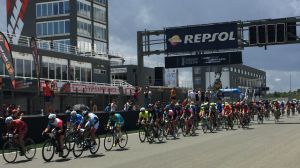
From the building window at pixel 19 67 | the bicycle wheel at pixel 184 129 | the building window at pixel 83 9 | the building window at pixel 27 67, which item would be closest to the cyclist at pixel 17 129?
the bicycle wheel at pixel 184 129

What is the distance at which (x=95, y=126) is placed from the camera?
18.5 metres

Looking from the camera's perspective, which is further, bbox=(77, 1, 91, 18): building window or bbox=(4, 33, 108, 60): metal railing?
bbox=(77, 1, 91, 18): building window

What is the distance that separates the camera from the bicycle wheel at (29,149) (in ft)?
56.7

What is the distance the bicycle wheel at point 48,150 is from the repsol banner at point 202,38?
25214 mm

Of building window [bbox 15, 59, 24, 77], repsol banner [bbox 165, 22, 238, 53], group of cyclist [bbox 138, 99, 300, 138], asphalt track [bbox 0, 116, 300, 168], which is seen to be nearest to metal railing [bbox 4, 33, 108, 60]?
building window [bbox 15, 59, 24, 77]

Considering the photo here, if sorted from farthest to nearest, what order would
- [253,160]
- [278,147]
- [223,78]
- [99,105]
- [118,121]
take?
[223,78]
[99,105]
[118,121]
[278,147]
[253,160]

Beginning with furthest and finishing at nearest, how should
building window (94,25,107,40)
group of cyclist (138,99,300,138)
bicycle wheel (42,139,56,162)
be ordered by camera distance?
1. building window (94,25,107,40)
2. group of cyclist (138,99,300,138)
3. bicycle wheel (42,139,56,162)

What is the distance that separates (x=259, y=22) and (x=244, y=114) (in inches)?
352

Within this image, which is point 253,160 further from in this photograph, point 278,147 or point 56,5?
point 56,5

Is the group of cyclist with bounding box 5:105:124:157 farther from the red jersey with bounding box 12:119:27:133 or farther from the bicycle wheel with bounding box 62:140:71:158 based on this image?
the bicycle wheel with bounding box 62:140:71:158

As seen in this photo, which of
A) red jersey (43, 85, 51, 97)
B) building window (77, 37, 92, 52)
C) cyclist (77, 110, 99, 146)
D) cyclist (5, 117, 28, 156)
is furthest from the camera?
building window (77, 37, 92, 52)

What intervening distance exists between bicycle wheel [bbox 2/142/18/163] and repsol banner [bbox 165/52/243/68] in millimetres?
25546

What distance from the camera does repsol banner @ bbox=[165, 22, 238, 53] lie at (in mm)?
40000

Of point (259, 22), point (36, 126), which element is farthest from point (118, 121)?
point (259, 22)
